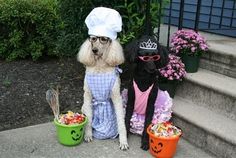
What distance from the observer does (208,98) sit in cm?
370

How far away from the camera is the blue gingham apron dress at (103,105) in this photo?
3.39m

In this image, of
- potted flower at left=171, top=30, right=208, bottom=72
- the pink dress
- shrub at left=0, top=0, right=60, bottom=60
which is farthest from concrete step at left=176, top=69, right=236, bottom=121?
shrub at left=0, top=0, right=60, bottom=60

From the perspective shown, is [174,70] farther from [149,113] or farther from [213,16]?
[213,16]

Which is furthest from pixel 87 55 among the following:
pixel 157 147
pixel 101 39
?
pixel 157 147

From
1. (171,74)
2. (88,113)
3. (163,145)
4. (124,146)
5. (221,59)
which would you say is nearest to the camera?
(163,145)

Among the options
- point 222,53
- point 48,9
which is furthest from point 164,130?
point 48,9

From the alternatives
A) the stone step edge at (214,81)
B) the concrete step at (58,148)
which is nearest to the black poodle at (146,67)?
the concrete step at (58,148)

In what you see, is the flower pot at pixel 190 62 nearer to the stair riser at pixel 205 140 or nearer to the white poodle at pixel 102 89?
the stair riser at pixel 205 140

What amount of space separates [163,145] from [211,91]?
2.86 feet

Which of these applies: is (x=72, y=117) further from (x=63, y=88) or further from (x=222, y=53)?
(x=222, y=53)

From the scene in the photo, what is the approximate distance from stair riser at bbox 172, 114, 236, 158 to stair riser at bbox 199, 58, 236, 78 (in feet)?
2.50

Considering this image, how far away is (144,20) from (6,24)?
7.76 ft

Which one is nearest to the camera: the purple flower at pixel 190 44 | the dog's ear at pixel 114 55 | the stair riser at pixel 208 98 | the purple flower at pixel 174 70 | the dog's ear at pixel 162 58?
the dog's ear at pixel 114 55

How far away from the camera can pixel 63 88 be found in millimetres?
4637
